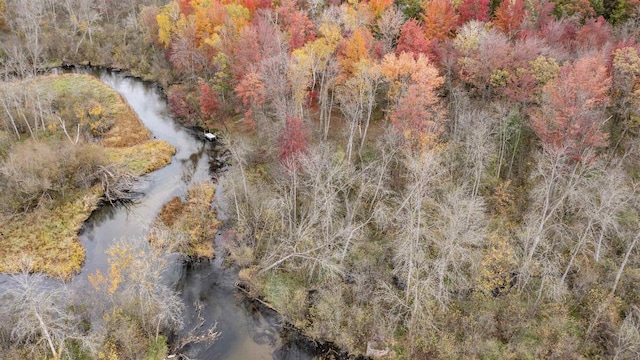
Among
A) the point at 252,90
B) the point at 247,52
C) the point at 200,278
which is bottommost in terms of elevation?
the point at 200,278

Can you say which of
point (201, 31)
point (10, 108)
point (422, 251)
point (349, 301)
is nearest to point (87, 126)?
point (10, 108)

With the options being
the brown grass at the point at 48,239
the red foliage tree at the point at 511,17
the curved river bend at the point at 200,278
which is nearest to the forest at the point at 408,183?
the red foliage tree at the point at 511,17

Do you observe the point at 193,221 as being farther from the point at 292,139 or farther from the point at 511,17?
the point at 511,17

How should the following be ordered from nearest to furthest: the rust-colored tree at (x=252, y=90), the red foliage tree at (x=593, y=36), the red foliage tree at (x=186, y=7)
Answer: the red foliage tree at (x=593, y=36) < the rust-colored tree at (x=252, y=90) < the red foliage tree at (x=186, y=7)

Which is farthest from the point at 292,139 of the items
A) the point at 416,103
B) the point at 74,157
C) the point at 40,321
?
the point at 40,321

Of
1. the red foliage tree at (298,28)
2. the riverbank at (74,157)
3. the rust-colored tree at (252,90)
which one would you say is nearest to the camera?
the riverbank at (74,157)

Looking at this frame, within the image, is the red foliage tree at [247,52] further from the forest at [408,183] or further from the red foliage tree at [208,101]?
the red foliage tree at [208,101]
